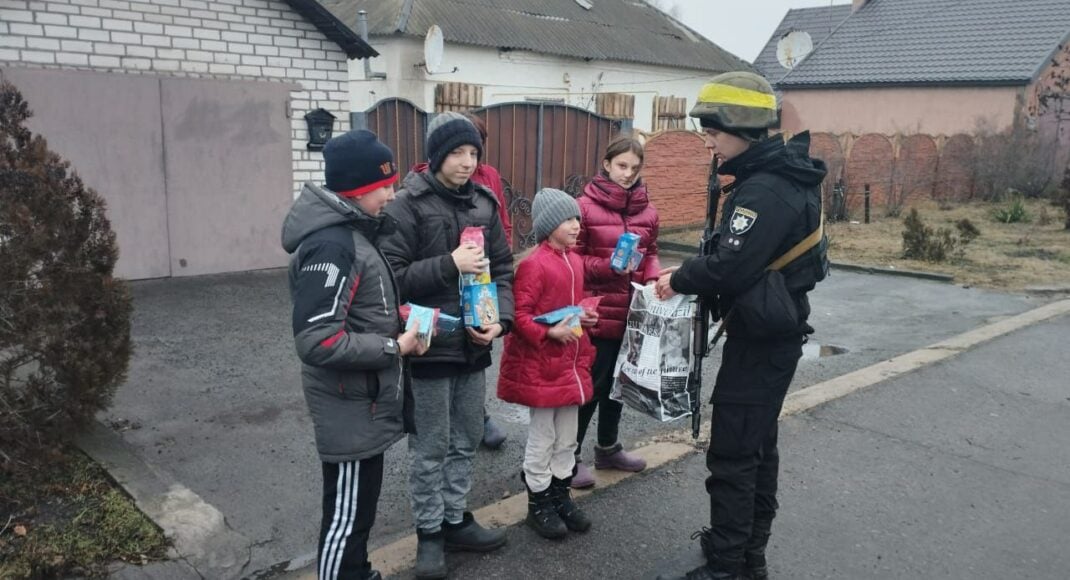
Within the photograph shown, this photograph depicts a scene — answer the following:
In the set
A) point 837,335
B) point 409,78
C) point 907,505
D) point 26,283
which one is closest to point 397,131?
point 837,335

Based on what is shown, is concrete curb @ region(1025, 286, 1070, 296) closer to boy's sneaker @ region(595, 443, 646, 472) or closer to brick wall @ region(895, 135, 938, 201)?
boy's sneaker @ region(595, 443, 646, 472)

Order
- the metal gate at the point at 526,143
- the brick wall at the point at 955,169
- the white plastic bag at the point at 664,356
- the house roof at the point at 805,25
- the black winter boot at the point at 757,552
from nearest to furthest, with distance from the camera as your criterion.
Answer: the black winter boot at the point at 757,552 < the white plastic bag at the point at 664,356 < the metal gate at the point at 526,143 < the brick wall at the point at 955,169 < the house roof at the point at 805,25

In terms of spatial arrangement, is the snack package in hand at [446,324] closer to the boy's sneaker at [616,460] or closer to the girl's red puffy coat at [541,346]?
the girl's red puffy coat at [541,346]

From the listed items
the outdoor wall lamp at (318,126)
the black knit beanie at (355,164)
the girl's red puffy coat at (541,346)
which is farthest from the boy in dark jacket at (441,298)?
the outdoor wall lamp at (318,126)

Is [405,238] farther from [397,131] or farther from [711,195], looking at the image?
[397,131]

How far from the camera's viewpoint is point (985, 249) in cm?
1274

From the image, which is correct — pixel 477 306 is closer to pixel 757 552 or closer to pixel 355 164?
pixel 355 164

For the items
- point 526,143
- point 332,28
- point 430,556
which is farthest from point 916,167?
point 430,556

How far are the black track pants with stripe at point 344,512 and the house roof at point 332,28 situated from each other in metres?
7.47

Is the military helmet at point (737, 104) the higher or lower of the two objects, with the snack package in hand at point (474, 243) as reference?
higher

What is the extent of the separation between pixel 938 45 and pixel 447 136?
80.4 ft

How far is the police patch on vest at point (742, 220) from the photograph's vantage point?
9.79ft

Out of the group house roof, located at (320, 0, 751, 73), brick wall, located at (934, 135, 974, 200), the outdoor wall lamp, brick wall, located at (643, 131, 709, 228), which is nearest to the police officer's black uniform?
the outdoor wall lamp

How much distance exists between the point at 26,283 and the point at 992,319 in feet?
27.2
